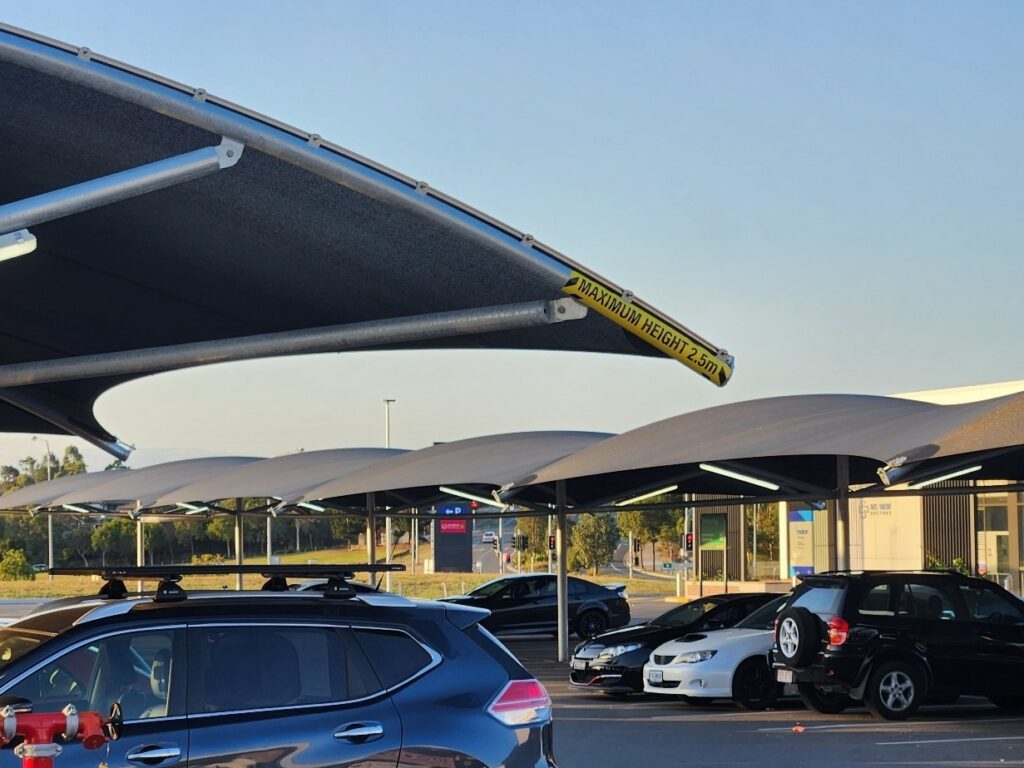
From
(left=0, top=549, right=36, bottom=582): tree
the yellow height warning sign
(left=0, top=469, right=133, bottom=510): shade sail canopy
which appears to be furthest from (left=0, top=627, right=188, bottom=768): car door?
(left=0, top=549, right=36, bottom=582): tree

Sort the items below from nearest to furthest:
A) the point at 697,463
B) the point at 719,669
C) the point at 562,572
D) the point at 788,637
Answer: the point at 788,637 < the point at 719,669 < the point at 697,463 < the point at 562,572

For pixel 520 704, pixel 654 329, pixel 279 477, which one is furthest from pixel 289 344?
pixel 279 477

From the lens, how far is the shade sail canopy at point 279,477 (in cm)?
3141

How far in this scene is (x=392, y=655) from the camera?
698cm

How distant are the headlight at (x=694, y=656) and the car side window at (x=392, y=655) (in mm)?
10908

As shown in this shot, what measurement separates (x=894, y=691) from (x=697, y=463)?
5.02 meters

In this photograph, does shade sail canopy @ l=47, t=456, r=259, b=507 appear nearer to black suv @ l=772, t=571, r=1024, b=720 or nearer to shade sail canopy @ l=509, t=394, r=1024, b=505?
shade sail canopy @ l=509, t=394, r=1024, b=505

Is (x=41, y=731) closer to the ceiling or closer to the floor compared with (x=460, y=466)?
closer to the floor

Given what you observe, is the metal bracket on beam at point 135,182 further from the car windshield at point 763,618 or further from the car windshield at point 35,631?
the car windshield at point 763,618

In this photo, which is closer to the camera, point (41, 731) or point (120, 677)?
point (41, 731)

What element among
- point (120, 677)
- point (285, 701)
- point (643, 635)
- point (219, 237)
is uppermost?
point (219, 237)

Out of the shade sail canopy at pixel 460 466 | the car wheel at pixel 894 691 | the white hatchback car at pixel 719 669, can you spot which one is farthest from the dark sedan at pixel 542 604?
the car wheel at pixel 894 691

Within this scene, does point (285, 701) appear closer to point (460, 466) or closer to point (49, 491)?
point (460, 466)

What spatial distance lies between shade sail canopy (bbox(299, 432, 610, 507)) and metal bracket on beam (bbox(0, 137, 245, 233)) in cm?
1374
